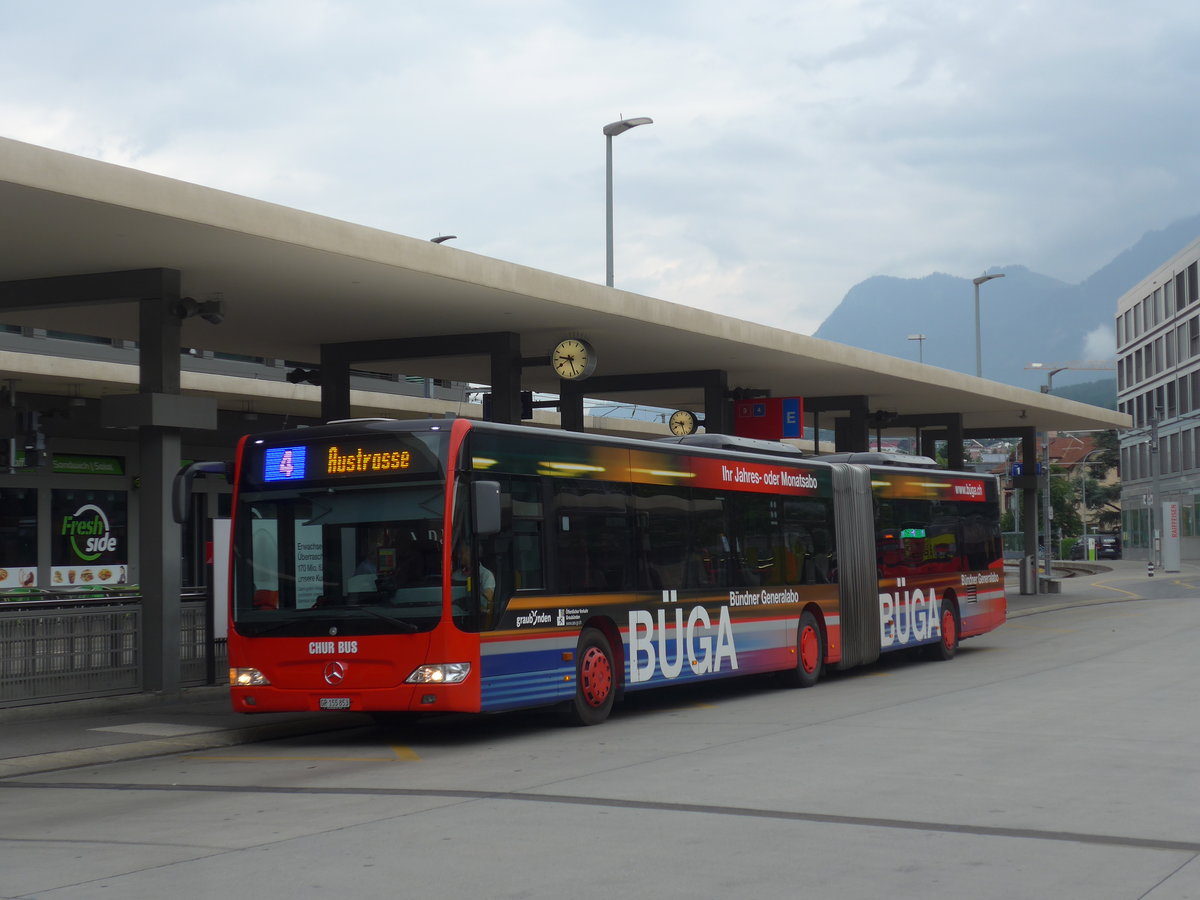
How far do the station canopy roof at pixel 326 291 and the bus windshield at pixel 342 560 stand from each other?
10.1 feet

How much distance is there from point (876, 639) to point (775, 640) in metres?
3.46

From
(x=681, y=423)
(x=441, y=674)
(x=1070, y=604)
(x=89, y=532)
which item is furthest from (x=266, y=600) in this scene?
(x=1070, y=604)

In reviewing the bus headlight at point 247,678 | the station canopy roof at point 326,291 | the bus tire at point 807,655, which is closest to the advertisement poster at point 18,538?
the station canopy roof at point 326,291

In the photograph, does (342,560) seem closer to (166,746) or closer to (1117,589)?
(166,746)

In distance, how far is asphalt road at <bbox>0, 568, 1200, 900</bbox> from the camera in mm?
7285

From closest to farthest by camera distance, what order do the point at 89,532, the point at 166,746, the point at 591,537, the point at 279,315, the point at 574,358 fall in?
the point at 166,746 → the point at 591,537 → the point at 279,315 → the point at 574,358 → the point at 89,532

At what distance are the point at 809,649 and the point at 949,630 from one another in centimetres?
546

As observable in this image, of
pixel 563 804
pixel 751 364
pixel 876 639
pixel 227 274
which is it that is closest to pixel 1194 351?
pixel 751 364

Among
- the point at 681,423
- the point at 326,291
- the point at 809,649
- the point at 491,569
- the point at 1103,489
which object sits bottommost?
the point at 809,649

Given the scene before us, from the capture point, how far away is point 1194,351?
80312 millimetres

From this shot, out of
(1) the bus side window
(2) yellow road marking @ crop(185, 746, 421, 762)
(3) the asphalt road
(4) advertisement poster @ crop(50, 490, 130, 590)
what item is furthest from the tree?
(2) yellow road marking @ crop(185, 746, 421, 762)

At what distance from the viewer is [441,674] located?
13.0 metres

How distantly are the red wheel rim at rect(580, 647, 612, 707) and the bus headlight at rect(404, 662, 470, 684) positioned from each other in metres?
2.03

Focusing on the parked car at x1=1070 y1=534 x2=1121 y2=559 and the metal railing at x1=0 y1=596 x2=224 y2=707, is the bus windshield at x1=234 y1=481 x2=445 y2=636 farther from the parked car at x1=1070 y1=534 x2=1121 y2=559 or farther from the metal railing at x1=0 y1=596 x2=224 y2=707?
the parked car at x1=1070 y1=534 x2=1121 y2=559
